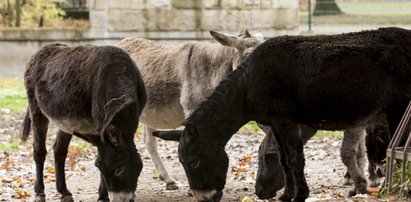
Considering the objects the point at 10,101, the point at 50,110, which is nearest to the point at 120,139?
the point at 50,110

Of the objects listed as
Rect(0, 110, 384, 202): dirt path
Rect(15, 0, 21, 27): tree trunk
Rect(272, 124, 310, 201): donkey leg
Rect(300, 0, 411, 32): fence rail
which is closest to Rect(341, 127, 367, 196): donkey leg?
Rect(0, 110, 384, 202): dirt path

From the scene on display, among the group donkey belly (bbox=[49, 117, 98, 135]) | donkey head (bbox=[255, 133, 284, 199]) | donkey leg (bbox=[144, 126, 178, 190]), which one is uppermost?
donkey belly (bbox=[49, 117, 98, 135])

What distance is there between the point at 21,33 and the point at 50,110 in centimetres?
1302

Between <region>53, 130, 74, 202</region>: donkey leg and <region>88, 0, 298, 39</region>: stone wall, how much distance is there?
1115 cm

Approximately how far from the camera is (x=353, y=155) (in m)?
11.1

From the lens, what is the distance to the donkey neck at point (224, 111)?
9367 millimetres

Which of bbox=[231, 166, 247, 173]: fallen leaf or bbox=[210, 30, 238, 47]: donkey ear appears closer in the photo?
bbox=[210, 30, 238, 47]: donkey ear

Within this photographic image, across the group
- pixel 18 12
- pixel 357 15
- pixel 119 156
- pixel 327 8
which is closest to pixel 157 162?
pixel 119 156

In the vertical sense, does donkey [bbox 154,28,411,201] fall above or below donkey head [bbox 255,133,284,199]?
above

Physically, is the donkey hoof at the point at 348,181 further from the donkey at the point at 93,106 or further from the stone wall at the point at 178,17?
the stone wall at the point at 178,17

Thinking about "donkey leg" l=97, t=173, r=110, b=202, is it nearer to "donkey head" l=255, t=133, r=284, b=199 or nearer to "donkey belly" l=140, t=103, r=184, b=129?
"donkey belly" l=140, t=103, r=184, b=129

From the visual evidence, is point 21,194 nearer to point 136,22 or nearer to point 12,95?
point 12,95

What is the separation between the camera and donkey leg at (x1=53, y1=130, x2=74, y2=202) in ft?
38.4

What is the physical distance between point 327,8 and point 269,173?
21.3 m
